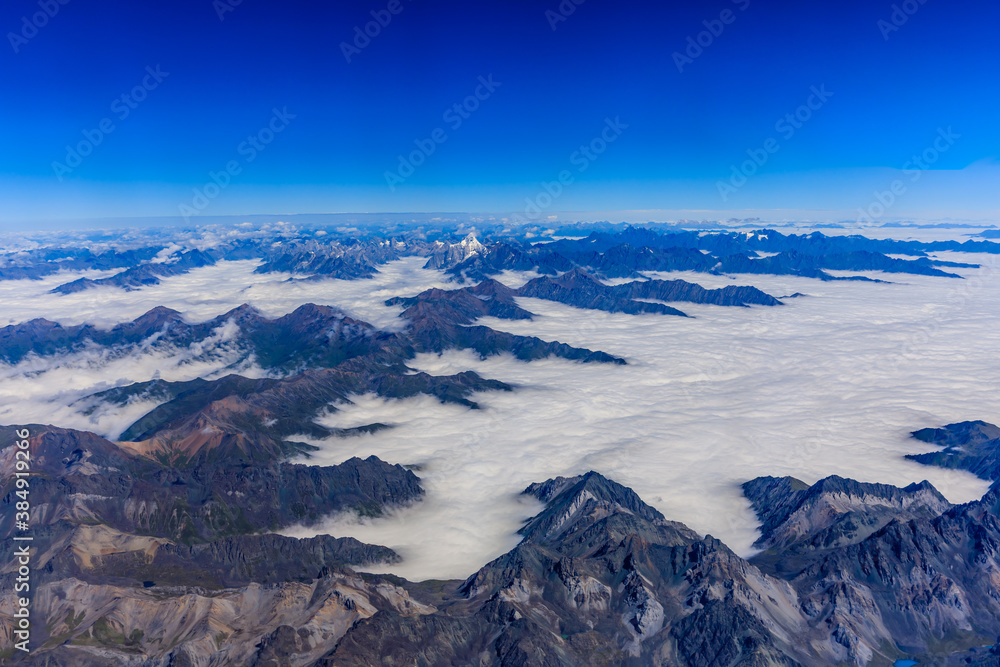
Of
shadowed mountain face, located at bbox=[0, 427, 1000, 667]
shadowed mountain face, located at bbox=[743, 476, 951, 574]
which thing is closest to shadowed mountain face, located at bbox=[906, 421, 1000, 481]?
shadowed mountain face, located at bbox=[743, 476, 951, 574]

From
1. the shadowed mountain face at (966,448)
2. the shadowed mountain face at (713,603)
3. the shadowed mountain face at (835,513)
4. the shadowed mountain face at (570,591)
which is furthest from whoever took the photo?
the shadowed mountain face at (966,448)

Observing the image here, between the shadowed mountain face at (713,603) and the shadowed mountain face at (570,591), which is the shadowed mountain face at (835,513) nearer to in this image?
the shadowed mountain face at (570,591)

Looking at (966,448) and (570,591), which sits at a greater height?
(570,591)

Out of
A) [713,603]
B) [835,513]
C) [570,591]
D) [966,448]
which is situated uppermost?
[713,603]

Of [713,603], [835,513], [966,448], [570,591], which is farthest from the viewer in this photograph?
[966,448]

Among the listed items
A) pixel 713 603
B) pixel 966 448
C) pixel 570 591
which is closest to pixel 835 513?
pixel 713 603

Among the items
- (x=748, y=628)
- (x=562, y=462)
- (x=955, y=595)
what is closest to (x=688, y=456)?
(x=562, y=462)

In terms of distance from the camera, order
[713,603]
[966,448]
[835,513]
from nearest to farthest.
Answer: [713,603] → [835,513] → [966,448]

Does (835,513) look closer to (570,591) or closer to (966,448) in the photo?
(570,591)

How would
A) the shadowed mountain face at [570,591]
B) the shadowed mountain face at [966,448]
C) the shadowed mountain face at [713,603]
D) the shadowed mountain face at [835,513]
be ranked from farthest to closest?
1. the shadowed mountain face at [966,448]
2. the shadowed mountain face at [835,513]
3. the shadowed mountain face at [713,603]
4. the shadowed mountain face at [570,591]

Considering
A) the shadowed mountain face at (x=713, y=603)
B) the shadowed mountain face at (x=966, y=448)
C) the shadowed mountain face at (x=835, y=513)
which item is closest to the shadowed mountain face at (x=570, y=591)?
the shadowed mountain face at (x=713, y=603)

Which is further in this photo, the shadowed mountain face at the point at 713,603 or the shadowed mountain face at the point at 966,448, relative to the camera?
the shadowed mountain face at the point at 966,448

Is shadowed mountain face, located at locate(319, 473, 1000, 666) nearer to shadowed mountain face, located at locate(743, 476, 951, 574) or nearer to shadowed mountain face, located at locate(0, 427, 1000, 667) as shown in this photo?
shadowed mountain face, located at locate(0, 427, 1000, 667)
